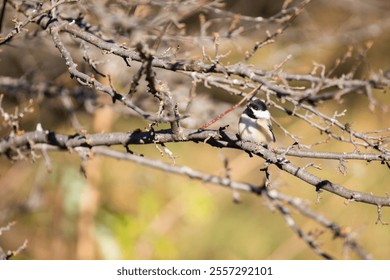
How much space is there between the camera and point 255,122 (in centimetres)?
298

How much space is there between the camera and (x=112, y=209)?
227 inches

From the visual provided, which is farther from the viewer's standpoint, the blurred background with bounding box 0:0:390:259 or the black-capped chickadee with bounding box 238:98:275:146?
the blurred background with bounding box 0:0:390:259

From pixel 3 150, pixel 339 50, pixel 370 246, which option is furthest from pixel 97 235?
pixel 339 50

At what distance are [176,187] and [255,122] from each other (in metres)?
3.99

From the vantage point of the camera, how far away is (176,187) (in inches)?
270

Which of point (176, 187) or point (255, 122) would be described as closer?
point (255, 122)

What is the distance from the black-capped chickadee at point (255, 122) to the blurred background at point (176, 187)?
2.11 ft

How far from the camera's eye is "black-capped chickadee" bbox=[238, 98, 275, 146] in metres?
2.91

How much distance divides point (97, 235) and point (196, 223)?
1.99 m

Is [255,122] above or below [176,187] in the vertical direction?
below

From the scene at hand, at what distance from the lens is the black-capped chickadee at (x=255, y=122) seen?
2914 millimetres

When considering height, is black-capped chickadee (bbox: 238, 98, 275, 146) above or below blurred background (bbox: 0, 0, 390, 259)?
below

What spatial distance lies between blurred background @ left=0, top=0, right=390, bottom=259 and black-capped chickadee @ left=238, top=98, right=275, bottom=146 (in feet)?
2.11

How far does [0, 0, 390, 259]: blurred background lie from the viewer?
484cm
